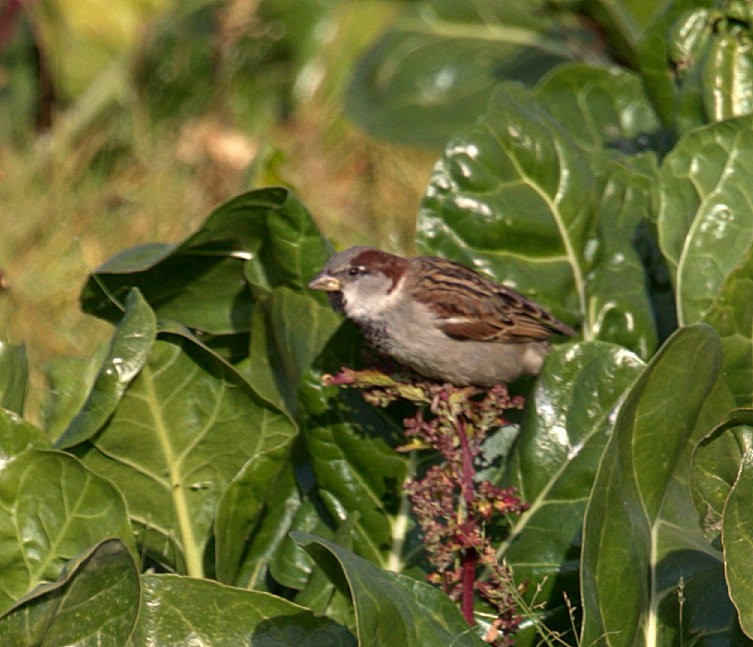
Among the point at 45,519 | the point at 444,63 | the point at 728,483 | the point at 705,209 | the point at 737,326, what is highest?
the point at 705,209

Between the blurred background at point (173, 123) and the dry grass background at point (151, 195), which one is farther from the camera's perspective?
the blurred background at point (173, 123)

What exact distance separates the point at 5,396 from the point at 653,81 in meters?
1.62

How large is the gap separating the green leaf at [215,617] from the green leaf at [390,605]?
148 millimetres

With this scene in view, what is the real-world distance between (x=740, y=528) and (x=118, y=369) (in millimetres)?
1034

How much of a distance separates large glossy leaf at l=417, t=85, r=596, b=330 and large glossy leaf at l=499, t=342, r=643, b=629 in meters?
0.36

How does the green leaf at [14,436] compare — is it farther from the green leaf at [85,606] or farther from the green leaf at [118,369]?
the green leaf at [85,606]

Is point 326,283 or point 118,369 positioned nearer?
point 118,369

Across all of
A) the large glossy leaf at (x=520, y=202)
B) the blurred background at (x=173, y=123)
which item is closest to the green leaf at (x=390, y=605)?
the large glossy leaf at (x=520, y=202)

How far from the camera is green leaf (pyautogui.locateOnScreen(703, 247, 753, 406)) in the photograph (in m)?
2.35

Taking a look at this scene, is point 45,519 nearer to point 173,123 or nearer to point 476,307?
point 476,307

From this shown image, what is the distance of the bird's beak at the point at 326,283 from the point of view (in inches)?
99.8

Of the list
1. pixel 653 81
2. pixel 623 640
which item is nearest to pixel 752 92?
pixel 653 81

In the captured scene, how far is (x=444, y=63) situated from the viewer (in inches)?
194

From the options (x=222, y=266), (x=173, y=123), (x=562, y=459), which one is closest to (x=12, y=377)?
(x=222, y=266)
